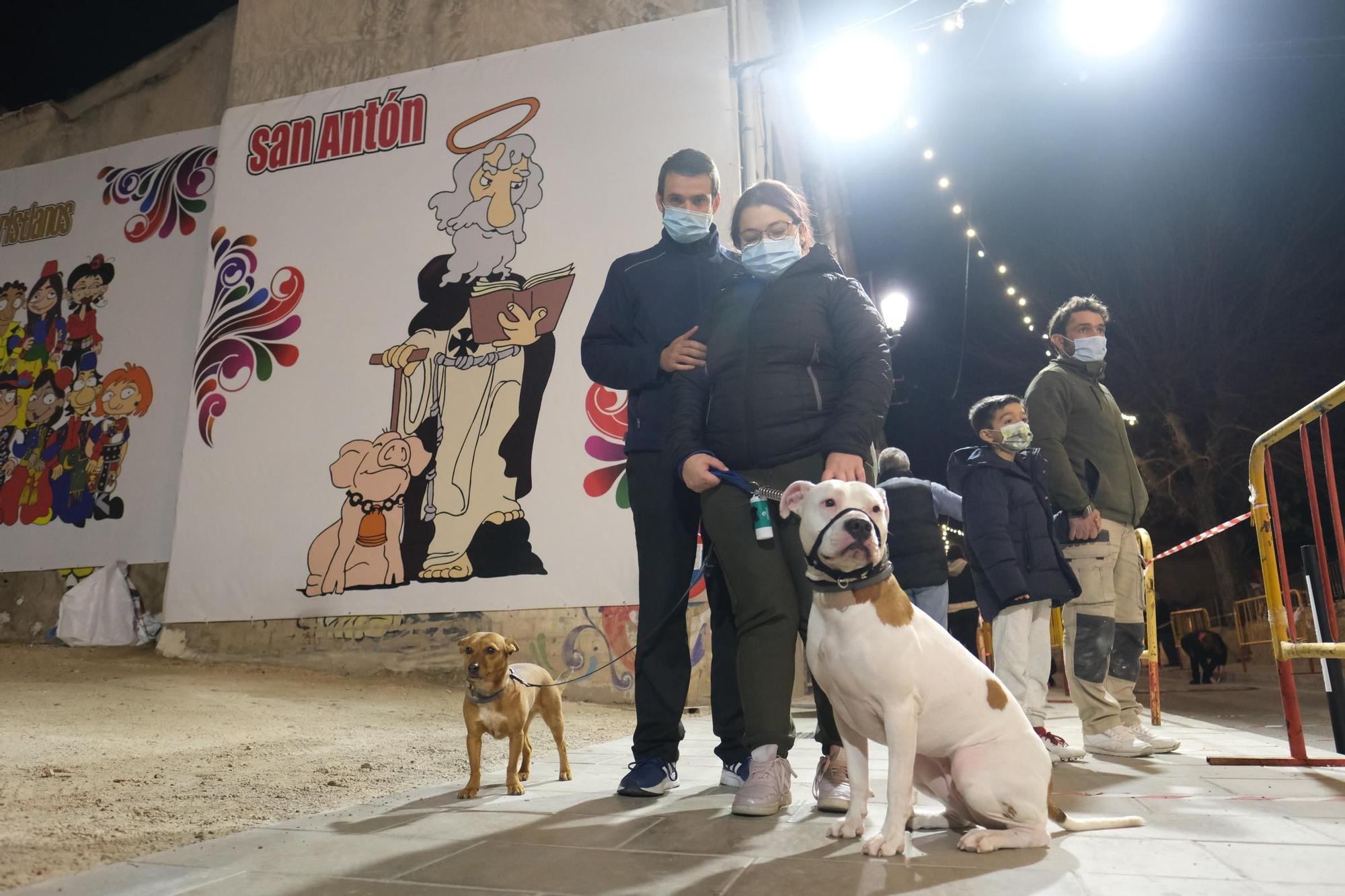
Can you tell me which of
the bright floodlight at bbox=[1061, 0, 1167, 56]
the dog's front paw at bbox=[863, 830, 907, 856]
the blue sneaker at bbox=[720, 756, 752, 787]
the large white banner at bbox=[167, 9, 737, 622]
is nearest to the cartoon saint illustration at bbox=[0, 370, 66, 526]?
the large white banner at bbox=[167, 9, 737, 622]

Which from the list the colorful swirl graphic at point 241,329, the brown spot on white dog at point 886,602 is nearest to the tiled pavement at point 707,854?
the brown spot on white dog at point 886,602

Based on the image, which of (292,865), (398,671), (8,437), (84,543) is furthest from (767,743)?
(8,437)

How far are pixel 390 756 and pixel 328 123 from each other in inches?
253

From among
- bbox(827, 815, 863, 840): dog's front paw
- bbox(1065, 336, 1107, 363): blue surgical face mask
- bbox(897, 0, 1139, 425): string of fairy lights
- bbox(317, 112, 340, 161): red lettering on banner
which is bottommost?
bbox(827, 815, 863, 840): dog's front paw

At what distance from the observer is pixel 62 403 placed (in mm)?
8773

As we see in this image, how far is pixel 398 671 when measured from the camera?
6.64 metres

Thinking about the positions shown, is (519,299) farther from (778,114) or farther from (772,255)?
(772,255)

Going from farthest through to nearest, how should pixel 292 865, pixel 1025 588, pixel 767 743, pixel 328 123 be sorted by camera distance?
pixel 328 123
pixel 1025 588
pixel 767 743
pixel 292 865

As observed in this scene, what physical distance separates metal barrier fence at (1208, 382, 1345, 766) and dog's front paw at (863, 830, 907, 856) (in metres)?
2.04

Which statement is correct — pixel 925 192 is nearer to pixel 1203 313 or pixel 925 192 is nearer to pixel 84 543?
pixel 1203 313

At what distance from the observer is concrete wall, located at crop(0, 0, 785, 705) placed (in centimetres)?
623

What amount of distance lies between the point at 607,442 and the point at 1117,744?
397 cm

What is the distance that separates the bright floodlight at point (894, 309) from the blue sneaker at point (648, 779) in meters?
7.14

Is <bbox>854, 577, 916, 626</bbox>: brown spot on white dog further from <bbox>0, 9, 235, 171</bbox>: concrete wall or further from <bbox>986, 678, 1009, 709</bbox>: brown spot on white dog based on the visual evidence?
<bbox>0, 9, 235, 171</bbox>: concrete wall
